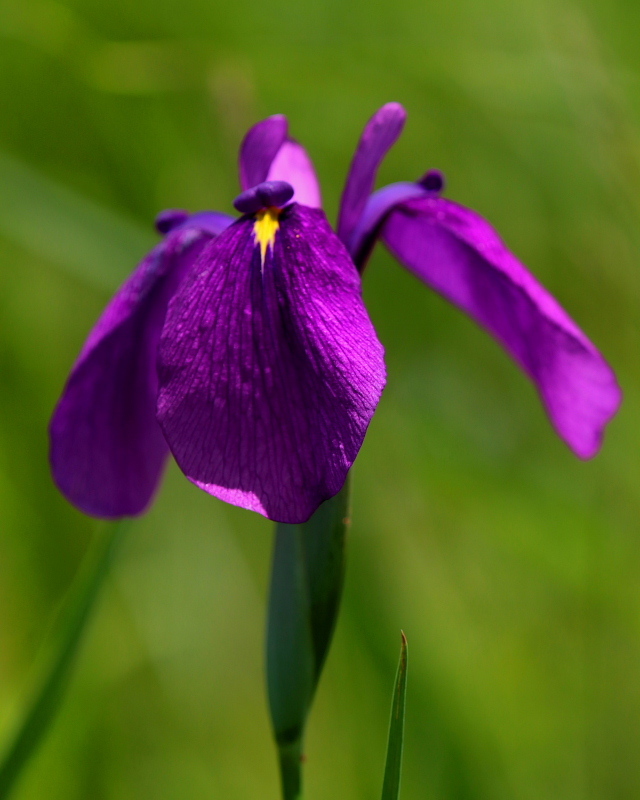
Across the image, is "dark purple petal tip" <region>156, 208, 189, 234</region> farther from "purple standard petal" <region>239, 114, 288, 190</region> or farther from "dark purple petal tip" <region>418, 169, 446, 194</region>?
"dark purple petal tip" <region>418, 169, 446, 194</region>

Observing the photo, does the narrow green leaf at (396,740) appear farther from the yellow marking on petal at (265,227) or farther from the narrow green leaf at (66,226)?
the narrow green leaf at (66,226)

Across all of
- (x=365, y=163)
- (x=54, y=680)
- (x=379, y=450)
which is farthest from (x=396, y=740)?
(x=379, y=450)

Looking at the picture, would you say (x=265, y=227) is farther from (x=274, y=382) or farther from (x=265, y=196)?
(x=274, y=382)

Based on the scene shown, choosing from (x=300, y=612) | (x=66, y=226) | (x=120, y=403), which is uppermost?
(x=66, y=226)

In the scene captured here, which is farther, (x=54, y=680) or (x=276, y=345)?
(x=54, y=680)

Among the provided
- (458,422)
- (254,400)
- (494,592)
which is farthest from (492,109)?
(254,400)

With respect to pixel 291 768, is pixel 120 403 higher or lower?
higher

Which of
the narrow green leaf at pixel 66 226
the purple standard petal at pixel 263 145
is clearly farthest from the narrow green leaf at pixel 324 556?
the narrow green leaf at pixel 66 226
